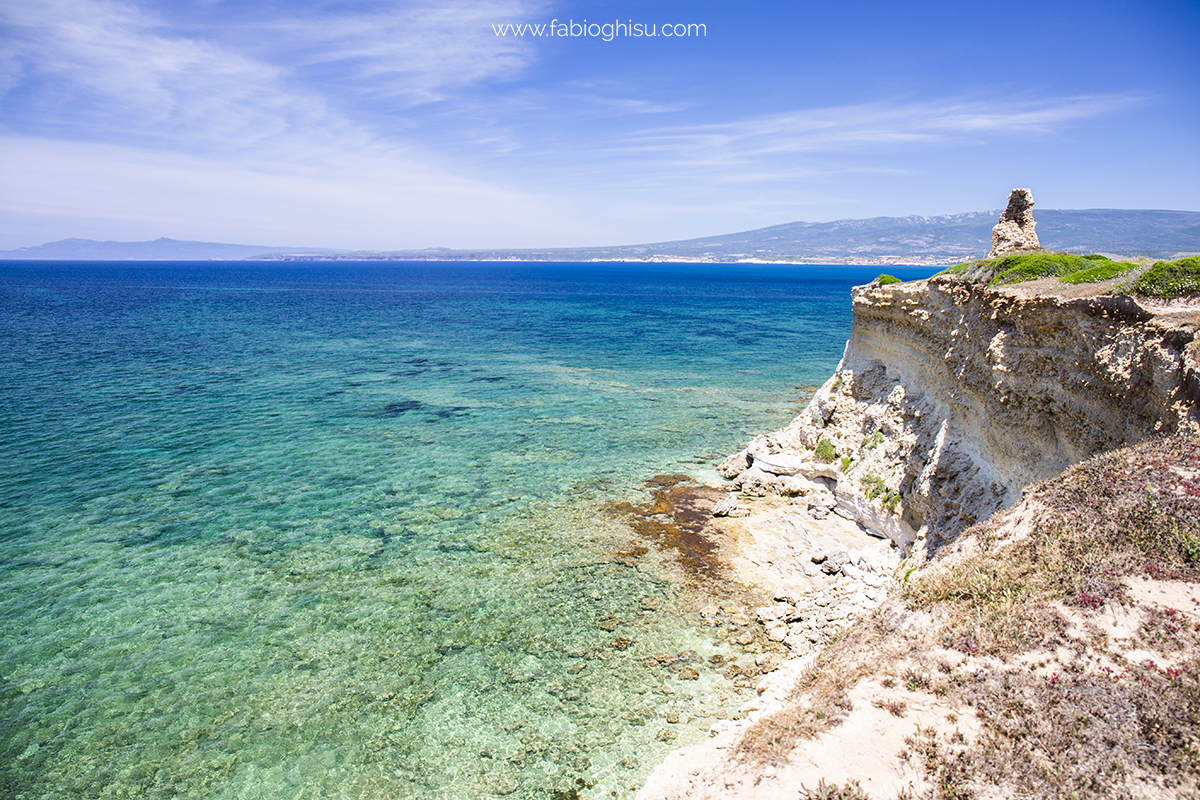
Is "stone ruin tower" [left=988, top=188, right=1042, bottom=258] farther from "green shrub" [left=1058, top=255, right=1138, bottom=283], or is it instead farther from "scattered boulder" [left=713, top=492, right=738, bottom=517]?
"scattered boulder" [left=713, top=492, right=738, bottom=517]

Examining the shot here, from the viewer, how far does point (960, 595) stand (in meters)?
10.3

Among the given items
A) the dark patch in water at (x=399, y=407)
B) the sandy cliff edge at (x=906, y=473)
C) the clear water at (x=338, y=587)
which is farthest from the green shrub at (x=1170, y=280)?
the dark patch in water at (x=399, y=407)

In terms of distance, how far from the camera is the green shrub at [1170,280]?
464 inches

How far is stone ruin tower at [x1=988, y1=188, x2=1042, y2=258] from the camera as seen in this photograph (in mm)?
21406

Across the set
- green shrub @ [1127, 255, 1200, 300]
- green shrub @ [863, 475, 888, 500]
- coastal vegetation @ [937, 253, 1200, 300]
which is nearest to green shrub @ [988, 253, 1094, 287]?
coastal vegetation @ [937, 253, 1200, 300]

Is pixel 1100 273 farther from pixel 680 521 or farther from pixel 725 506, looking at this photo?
pixel 680 521

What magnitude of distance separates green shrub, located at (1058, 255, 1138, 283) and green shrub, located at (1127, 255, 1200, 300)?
4.29 ft

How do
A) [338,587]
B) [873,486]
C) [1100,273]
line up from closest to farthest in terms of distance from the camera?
[1100,273] < [338,587] < [873,486]

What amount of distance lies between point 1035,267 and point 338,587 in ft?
68.9

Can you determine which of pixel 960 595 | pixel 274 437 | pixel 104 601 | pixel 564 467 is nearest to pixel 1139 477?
pixel 960 595

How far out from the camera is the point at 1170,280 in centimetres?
1201

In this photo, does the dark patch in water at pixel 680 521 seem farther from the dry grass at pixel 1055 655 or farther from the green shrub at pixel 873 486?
the dry grass at pixel 1055 655

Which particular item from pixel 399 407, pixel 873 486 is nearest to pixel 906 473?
pixel 873 486

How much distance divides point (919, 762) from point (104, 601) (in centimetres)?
1948
